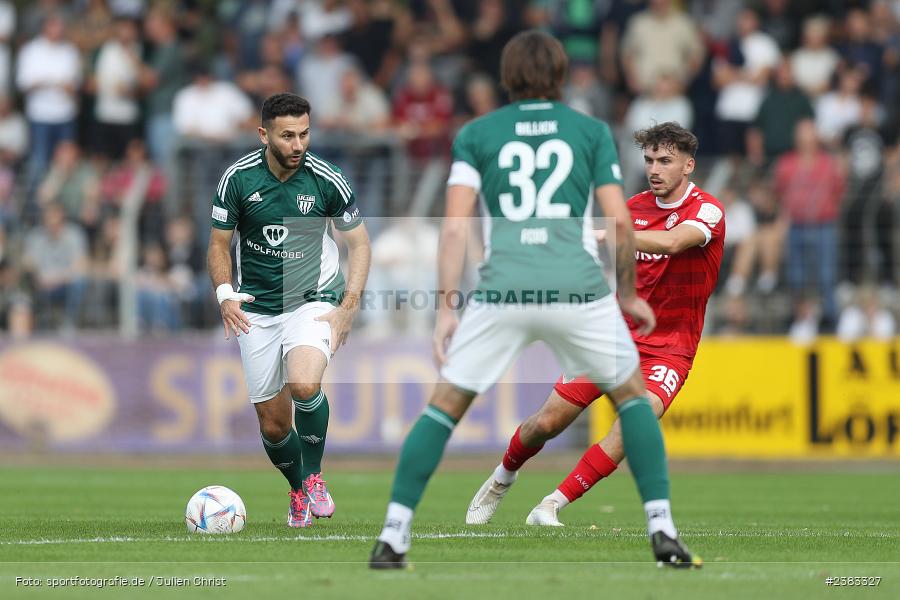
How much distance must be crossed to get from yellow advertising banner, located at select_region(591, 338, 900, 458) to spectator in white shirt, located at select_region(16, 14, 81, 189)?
8897 mm

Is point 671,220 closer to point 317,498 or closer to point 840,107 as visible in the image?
point 317,498

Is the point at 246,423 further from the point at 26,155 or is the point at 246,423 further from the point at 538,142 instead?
the point at 538,142

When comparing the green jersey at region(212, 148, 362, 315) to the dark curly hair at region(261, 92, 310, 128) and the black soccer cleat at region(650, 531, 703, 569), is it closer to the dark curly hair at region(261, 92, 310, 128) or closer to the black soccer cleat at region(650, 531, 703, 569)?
the dark curly hair at region(261, 92, 310, 128)

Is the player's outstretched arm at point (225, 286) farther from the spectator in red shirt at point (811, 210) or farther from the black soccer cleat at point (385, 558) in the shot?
the spectator in red shirt at point (811, 210)

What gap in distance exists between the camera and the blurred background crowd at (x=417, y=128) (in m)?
19.2

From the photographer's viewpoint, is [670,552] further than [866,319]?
No

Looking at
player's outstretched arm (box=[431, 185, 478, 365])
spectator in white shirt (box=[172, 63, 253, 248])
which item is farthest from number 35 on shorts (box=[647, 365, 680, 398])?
spectator in white shirt (box=[172, 63, 253, 248])

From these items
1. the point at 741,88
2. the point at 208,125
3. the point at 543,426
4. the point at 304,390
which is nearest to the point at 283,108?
the point at 304,390

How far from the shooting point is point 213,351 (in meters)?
19.7

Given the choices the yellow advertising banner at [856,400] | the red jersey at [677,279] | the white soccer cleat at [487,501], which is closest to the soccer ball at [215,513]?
the white soccer cleat at [487,501]

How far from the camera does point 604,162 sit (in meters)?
7.02

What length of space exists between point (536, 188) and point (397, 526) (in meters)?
1.73

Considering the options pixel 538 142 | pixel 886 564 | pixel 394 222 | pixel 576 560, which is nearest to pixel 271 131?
pixel 538 142

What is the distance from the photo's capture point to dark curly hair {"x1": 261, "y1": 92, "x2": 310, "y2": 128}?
9148mm
